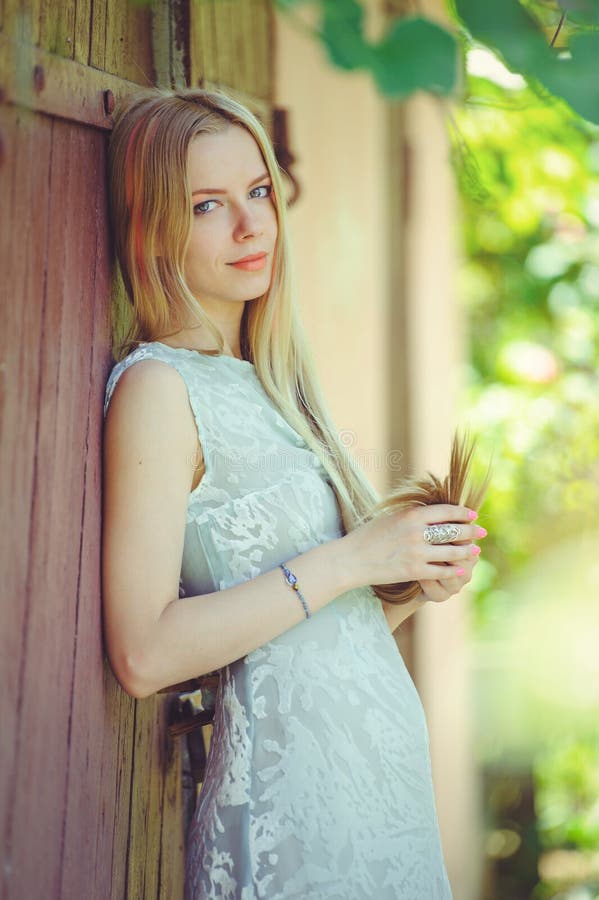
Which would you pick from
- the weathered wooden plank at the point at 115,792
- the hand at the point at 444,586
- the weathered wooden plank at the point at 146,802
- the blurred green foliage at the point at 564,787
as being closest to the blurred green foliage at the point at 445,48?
the hand at the point at 444,586

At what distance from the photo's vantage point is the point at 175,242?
157 cm

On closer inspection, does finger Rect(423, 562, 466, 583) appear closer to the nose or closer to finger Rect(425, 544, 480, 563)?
finger Rect(425, 544, 480, 563)

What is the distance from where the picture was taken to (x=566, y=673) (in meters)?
4.35

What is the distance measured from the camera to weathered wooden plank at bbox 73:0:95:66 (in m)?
1.50

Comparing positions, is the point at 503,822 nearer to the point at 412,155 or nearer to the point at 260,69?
the point at 412,155

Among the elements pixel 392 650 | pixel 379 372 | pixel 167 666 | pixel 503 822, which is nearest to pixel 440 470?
pixel 379 372

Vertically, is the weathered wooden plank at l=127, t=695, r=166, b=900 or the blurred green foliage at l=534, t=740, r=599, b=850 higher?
the weathered wooden plank at l=127, t=695, r=166, b=900

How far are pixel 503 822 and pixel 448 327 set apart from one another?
2.14 metres

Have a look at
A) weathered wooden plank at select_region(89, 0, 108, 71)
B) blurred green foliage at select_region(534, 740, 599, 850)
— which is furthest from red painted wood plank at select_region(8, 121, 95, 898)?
blurred green foliage at select_region(534, 740, 599, 850)

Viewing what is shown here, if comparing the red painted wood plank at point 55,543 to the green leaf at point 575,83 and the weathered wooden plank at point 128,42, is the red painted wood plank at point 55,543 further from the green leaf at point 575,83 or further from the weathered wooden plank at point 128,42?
the green leaf at point 575,83

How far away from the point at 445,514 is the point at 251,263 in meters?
0.53

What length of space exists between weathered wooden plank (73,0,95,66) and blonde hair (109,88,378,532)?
10 cm

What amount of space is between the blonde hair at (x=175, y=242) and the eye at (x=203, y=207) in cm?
4

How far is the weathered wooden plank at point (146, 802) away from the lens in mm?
1682
